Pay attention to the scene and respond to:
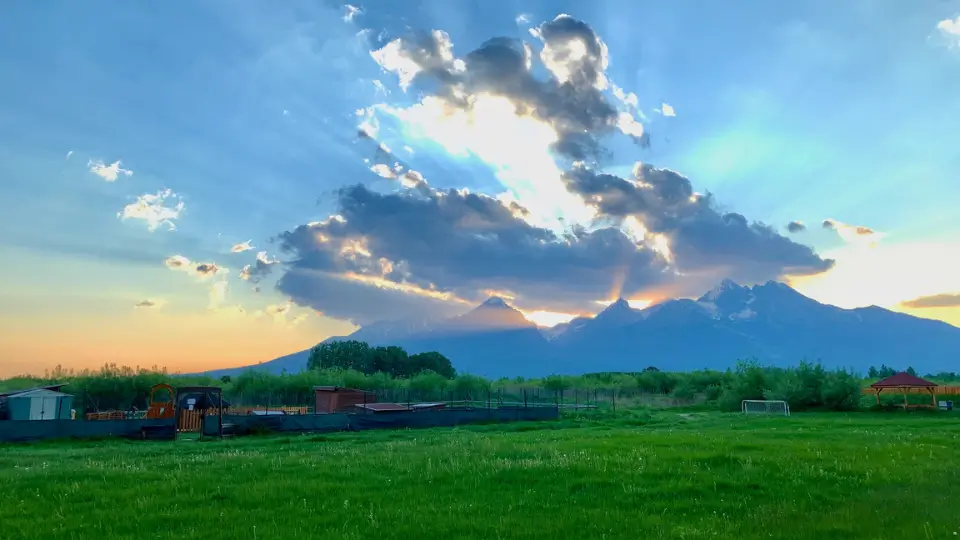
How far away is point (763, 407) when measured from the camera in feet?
184

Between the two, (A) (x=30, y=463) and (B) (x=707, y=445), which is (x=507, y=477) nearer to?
(B) (x=707, y=445)

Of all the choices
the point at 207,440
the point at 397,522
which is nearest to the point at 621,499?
the point at 397,522

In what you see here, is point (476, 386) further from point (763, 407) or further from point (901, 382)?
point (901, 382)

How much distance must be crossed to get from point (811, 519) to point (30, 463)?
2170 cm

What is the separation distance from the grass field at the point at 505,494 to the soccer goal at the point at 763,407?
32.1 meters

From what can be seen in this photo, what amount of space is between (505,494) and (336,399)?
4040cm

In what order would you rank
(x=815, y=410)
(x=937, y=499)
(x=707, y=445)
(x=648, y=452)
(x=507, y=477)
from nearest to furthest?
(x=937, y=499), (x=507, y=477), (x=648, y=452), (x=707, y=445), (x=815, y=410)

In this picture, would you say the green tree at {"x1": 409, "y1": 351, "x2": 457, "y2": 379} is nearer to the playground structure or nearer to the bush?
the bush

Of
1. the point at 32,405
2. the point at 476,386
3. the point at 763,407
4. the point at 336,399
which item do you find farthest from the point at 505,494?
the point at 476,386

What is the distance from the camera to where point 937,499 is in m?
Result: 12.0

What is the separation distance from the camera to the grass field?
1026 cm

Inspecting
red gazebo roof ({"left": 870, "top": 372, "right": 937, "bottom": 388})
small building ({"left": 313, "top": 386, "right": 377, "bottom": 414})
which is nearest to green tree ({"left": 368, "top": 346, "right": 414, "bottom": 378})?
small building ({"left": 313, "top": 386, "right": 377, "bottom": 414})

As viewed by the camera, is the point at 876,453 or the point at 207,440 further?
the point at 207,440

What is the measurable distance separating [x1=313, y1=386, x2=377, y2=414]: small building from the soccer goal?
30.1 m
